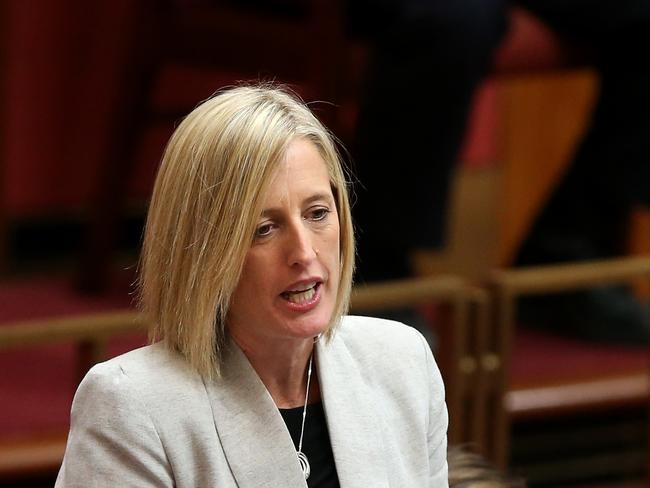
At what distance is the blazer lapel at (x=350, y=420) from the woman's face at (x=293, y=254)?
9 centimetres

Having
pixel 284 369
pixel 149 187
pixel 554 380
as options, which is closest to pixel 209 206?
pixel 284 369

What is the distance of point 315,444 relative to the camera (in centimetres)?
120

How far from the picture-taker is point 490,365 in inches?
84.6

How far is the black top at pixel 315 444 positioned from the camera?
46.9 inches

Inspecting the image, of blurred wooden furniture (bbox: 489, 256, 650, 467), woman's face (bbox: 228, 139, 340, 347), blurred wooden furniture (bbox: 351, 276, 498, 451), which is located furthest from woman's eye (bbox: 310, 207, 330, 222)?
blurred wooden furniture (bbox: 489, 256, 650, 467)

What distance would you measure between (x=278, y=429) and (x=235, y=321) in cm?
9

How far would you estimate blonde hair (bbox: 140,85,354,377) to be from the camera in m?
1.11

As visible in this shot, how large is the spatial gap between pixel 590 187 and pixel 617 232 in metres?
0.11

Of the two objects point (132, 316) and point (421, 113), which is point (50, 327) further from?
point (421, 113)

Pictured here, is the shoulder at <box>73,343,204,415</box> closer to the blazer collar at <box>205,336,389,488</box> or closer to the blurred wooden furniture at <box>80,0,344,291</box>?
the blazer collar at <box>205,336,389,488</box>

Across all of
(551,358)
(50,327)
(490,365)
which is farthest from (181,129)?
(551,358)

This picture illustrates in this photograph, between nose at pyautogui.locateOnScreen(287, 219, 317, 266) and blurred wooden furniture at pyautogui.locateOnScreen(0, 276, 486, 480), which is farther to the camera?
blurred wooden furniture at pyautogui.locateOnScreen(0, 276, 486, 480)

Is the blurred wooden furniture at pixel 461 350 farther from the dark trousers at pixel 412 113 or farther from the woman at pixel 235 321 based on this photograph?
the woman at pixel 235 321

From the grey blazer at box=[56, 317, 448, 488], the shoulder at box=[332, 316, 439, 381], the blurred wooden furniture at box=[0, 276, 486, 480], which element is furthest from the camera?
the blurred wooden furniture at box=[0, 276, 486, 480]
